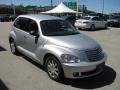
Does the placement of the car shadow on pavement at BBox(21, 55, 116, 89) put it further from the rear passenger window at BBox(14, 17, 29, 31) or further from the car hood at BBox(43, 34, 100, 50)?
the rear passenger window at BBox(14, 17, 29, 31)

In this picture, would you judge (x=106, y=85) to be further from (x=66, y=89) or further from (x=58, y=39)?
(x=58, y=39)

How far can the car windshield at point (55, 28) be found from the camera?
22.7ft

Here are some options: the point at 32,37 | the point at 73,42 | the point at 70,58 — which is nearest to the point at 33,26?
the point at 32,37

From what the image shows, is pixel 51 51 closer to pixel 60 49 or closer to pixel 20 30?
pixel 60 49

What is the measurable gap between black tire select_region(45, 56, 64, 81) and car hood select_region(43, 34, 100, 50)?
474 mm

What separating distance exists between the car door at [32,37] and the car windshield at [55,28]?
0.90ft

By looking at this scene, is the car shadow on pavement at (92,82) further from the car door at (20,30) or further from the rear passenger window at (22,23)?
the rear passenger window at (22,23)

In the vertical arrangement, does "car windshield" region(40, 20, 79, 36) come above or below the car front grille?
above

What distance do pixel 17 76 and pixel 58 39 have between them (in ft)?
5.46

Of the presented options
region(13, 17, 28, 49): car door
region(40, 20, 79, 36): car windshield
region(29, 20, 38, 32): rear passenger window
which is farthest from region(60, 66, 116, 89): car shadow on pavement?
region(13, 17, 28, 49): car door

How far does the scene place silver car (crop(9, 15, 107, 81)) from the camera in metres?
5.77

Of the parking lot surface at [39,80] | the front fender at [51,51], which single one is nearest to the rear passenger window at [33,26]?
the front fender at [51,51]

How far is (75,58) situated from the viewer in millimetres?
5770

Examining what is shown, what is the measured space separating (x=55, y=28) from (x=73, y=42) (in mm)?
1189
